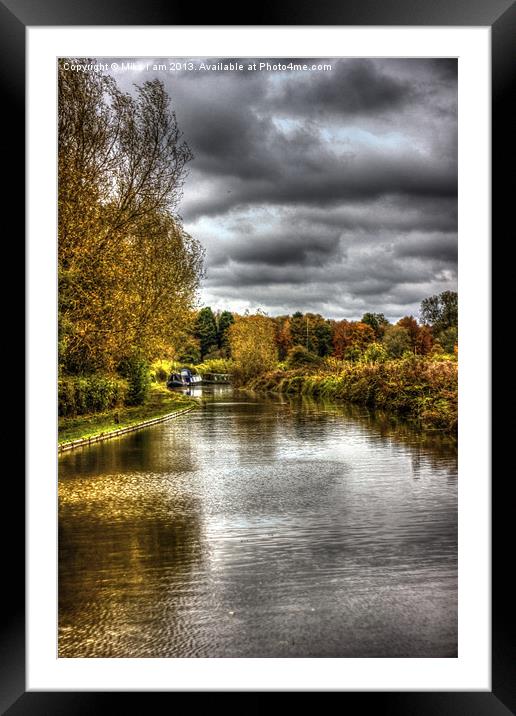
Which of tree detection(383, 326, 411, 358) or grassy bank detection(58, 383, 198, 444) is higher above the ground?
tree detection(383, 326, 411, 358)

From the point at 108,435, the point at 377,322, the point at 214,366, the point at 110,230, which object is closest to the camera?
the point at 110,230

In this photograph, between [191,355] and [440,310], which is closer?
[440,310]

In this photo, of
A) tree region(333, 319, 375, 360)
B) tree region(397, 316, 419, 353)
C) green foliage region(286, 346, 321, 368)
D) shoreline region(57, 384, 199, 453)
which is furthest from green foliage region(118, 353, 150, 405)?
green foliage region(286, 346, 321, 368)

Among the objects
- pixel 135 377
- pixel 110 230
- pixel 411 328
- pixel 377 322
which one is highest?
pixel 110 230

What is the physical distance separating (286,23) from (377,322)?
1639cm

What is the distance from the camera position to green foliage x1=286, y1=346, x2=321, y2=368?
2286cm

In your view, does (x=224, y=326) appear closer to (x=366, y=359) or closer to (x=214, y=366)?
(x=214, y=366)

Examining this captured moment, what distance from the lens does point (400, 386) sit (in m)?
15.6

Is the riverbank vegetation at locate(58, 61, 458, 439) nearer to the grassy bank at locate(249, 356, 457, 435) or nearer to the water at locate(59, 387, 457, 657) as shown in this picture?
the grassy bank at locate(249, 356, 457, 435)

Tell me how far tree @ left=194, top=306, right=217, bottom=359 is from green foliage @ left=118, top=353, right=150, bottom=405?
5.44 metres

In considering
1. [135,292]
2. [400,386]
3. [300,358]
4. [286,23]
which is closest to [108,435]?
[135,292]

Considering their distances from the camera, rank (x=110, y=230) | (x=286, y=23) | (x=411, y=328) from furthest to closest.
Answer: (x=411, y=328), (x=110, y=230), (x=286, y=23)

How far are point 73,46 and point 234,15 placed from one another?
0.93 m
